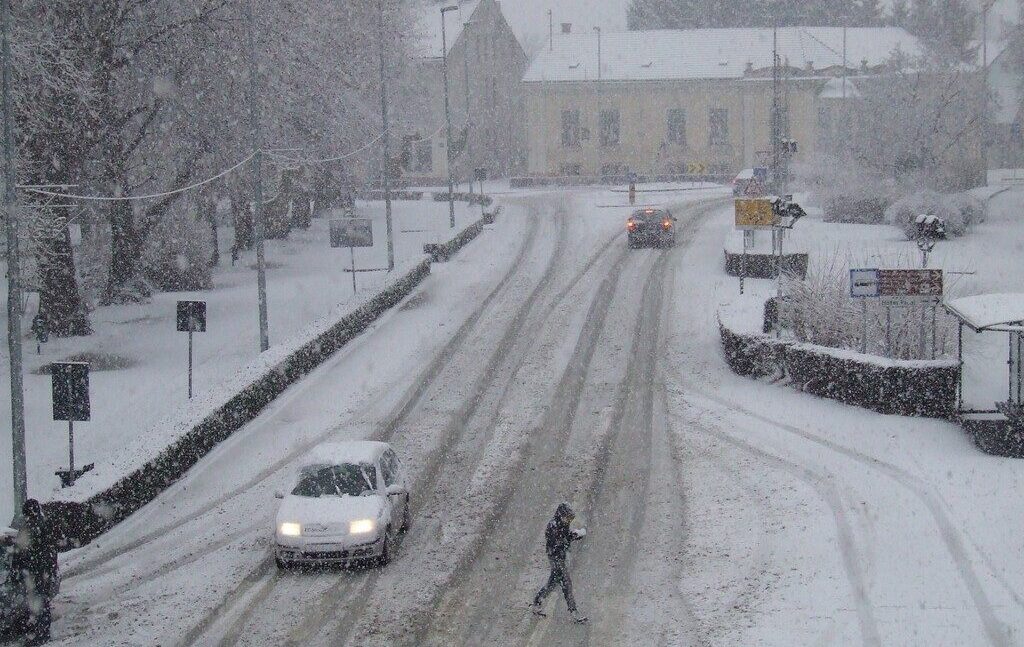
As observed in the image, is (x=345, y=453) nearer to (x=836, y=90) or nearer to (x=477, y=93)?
(x=836, y=90)

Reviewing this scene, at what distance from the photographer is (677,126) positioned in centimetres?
8356

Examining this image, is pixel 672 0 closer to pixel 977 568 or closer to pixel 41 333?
pixel 41 333

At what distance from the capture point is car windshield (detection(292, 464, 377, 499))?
680 inches

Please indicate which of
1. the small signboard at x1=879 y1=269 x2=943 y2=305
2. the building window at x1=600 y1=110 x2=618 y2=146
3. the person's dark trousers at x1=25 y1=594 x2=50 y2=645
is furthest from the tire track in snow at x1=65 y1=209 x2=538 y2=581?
the building window at x1=600 y1=110 x2=618 y2=146

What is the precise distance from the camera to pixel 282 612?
15.4m

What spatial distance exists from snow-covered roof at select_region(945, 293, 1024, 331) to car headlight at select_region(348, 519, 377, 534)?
11458mm

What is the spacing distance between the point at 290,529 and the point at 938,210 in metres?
38.8

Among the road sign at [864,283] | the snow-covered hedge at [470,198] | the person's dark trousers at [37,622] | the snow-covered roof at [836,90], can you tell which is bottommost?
the person's dark trousers at [37,622]

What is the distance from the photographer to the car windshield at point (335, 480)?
17.3 m

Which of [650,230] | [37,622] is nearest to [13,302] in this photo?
[37,622]

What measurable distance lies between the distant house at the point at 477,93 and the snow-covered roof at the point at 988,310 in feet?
214

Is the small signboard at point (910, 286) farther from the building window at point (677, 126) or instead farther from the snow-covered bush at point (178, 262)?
the building window at point (677, 126)

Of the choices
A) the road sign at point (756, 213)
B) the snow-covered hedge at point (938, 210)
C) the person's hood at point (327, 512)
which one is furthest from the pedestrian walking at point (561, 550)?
the snow-covered hedge at point (938, 210)

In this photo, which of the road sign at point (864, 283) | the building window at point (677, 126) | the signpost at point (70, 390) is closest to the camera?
the signpost at point (70, 390)
